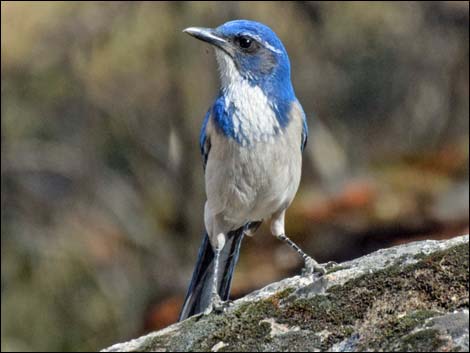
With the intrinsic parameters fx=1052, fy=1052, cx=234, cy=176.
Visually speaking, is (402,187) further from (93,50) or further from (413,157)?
(93,50)

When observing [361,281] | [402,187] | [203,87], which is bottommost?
[402,187]

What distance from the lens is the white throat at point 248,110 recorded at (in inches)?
209

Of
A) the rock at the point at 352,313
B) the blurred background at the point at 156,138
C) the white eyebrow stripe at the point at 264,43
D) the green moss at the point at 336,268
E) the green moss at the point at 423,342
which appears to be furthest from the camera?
the blurred background at the point at 156,138

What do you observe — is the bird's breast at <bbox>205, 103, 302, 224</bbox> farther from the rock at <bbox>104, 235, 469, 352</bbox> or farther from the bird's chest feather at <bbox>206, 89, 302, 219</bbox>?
the rock at <bbox>104, 235, 469, 352</bbox>

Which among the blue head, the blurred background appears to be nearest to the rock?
the blue head

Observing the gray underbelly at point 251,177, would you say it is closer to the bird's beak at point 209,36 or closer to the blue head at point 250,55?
the blue head at point 250,55

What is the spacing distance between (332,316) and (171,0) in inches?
286

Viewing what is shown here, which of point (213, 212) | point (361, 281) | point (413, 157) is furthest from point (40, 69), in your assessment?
point (361, 281)

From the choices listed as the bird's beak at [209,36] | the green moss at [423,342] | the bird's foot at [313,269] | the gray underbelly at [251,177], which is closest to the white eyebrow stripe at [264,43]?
the bird's beak at [209,36]

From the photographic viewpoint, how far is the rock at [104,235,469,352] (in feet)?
11.6

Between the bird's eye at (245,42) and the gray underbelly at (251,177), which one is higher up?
the bird's eye at (245,42)

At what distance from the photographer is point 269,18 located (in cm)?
1052

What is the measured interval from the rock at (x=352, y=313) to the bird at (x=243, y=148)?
1012 mm

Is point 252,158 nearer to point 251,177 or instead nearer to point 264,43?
point 251,177
